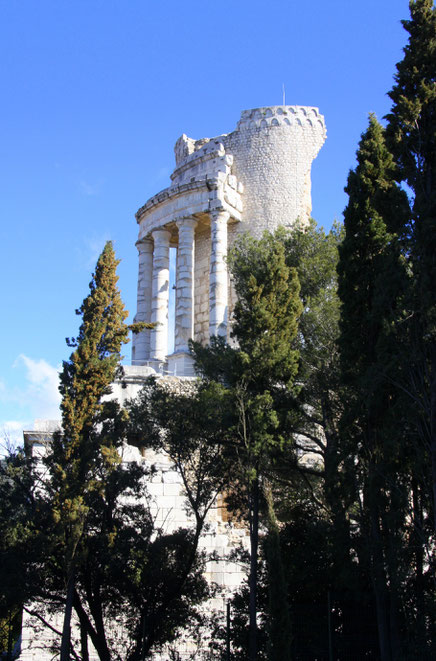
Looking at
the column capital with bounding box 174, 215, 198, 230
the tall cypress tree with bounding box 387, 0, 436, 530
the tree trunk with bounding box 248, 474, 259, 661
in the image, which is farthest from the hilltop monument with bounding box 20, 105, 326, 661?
the tall cypress tree with bounding box 387, 0, 436, 530

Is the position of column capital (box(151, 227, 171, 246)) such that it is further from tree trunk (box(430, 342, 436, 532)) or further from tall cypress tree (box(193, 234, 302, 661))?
tree trunk (box(430, 342, 436, 532))

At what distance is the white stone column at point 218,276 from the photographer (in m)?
23.8

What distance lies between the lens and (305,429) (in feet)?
48.9

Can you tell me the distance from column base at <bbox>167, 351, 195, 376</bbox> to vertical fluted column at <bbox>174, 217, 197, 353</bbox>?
215mm

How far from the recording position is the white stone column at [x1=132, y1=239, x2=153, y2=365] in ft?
85.9

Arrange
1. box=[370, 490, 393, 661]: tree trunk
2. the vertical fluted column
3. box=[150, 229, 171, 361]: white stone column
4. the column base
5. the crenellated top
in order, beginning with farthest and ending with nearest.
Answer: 1. the crenellated top
2. box=[150, 229, 171, 361]: white stone column
3. the vertical fluted column
4. the column base
5. box=[370, 490, 393, 661]: tree trunk

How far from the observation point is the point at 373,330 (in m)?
11.4

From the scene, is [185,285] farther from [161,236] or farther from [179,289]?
[161,236]

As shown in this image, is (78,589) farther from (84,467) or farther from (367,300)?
(367,300)

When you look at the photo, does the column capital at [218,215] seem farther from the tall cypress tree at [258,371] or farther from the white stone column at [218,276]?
the tall cypress tree at [258,371]

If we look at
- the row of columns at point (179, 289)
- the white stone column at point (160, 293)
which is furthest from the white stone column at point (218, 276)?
the white stone column at point (160, 293)

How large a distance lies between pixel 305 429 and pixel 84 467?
15.9 feet

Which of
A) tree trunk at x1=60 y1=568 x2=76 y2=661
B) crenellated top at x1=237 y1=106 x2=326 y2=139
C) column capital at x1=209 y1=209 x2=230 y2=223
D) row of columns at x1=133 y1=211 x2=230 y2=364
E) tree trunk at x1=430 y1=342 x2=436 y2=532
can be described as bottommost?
tree trunk at x1=60 y1=568 x2=76 y2=661

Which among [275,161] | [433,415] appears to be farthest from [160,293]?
[433,415]
